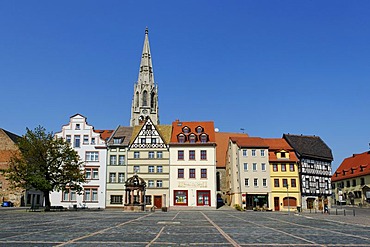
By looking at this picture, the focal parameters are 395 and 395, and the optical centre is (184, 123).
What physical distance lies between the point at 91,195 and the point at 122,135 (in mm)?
10669

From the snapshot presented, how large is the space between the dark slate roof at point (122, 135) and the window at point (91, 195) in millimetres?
7680

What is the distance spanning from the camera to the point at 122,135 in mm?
Result: 64188

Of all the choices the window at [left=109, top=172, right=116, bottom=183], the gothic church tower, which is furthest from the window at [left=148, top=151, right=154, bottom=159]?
the gothic church tower

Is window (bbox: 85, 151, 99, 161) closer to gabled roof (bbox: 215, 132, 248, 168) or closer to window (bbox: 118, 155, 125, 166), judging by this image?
window (bbox: 118, 155, 125, 166)

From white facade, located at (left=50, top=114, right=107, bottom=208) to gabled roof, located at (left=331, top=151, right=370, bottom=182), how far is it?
165 feet

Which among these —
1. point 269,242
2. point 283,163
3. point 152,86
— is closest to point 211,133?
point 283,163

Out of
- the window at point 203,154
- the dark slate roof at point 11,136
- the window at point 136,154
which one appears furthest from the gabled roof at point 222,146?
the dark slate roof at point 11,136

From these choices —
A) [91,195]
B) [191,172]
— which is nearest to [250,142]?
[191,172]

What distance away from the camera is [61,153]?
162ft

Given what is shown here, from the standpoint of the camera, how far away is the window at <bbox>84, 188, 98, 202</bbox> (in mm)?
60094

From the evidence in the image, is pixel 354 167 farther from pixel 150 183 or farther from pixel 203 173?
pixel 150 183

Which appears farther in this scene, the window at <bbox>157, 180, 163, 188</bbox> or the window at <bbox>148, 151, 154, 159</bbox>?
the window at <bbox>148, 151, 154, 159</bbox>

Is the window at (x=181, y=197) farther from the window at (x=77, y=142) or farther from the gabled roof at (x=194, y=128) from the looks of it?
the window at (x=77, y=142)

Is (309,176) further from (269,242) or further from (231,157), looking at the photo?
(269,242)
